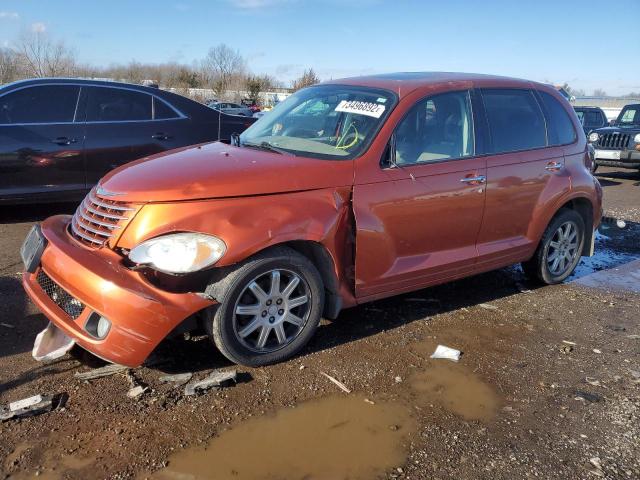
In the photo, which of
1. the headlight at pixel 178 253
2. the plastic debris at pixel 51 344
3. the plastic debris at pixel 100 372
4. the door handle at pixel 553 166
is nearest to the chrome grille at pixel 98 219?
the headlight at pixel 178 253

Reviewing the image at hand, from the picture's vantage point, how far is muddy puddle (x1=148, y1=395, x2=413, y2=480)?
2.61 meters

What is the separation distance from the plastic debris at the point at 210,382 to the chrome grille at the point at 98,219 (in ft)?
3.26

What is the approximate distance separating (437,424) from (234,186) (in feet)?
5.90

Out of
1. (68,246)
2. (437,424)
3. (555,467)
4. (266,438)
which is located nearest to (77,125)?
(68,246)

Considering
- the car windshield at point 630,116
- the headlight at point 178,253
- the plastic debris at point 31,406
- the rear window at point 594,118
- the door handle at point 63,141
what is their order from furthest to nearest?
the rear window at point 594,118
the car windshield at point 630,116
the door handle at point 63,141
the headlight at point 178,253
the plastic debris at point 31,406

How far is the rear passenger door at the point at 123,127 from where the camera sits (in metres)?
6.62

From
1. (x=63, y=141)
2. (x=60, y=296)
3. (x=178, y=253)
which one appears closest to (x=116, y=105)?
(x=63, y=141)

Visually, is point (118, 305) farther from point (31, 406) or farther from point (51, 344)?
point (51, 344)

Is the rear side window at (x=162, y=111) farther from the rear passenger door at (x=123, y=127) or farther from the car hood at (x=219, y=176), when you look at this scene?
the car hood at (x=219, y=176)

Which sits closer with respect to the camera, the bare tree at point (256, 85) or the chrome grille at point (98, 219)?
the chrome grille at point (98, 219)

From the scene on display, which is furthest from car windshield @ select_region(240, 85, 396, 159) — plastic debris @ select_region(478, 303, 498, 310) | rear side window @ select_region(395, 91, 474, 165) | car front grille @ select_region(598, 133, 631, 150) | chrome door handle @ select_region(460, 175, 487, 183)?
car front grille @ select_region(598, 133, 631, 150)

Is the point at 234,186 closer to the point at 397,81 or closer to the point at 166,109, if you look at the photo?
the point at 397,81

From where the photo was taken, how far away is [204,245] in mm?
3131

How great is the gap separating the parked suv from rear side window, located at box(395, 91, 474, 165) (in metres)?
10.5
